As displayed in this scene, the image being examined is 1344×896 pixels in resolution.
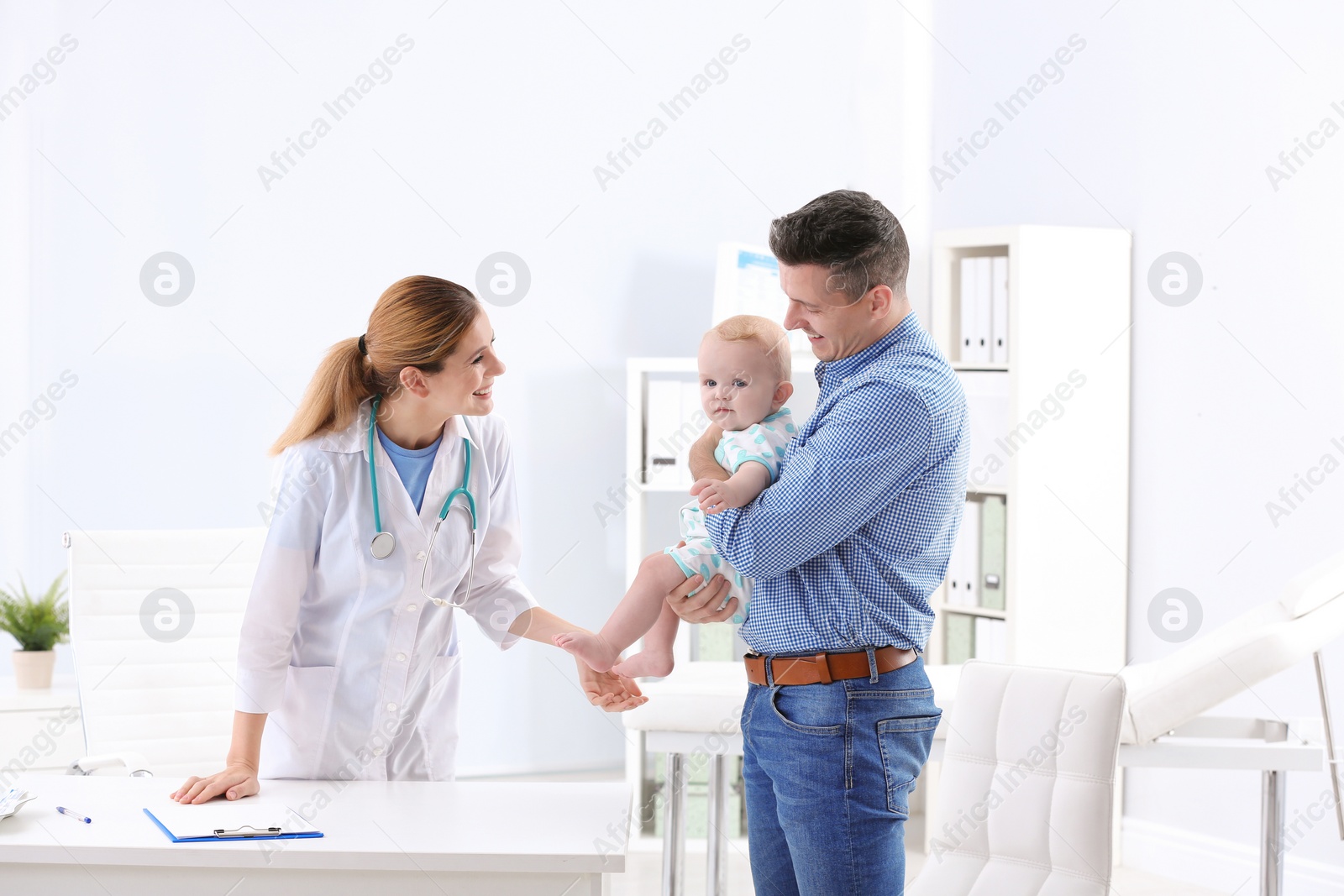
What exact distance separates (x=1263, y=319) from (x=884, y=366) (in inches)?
93.7

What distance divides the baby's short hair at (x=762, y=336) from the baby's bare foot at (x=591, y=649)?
0.50 metres

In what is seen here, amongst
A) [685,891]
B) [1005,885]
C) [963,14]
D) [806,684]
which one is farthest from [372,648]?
[963,14]

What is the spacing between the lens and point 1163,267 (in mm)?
3732

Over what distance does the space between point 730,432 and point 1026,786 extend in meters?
0.76

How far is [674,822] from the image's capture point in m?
2.60

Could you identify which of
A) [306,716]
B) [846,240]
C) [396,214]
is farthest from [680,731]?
[396,214]

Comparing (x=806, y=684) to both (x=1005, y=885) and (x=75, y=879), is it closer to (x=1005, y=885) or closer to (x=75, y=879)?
(x=1005, y=885)

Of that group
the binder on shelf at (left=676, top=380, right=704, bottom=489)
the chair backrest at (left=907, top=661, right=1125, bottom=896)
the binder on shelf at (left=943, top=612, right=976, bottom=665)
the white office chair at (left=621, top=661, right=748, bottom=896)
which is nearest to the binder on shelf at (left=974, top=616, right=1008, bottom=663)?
the binder on shelf at (left=943, top=612, right=976, bottom=665)

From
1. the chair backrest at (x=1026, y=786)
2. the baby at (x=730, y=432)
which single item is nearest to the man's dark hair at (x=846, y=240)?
the baby at (x=730, y=432)

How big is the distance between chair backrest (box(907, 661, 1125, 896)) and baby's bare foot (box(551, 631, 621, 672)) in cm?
63

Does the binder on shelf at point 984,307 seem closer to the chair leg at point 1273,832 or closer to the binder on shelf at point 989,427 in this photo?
the binder on shelf at point 989,427

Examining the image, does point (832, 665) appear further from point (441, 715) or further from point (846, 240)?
point (441, 715)

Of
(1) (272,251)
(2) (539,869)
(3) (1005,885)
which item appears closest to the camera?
(2) (539,869)

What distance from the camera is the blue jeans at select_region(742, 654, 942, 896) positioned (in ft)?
4.89
